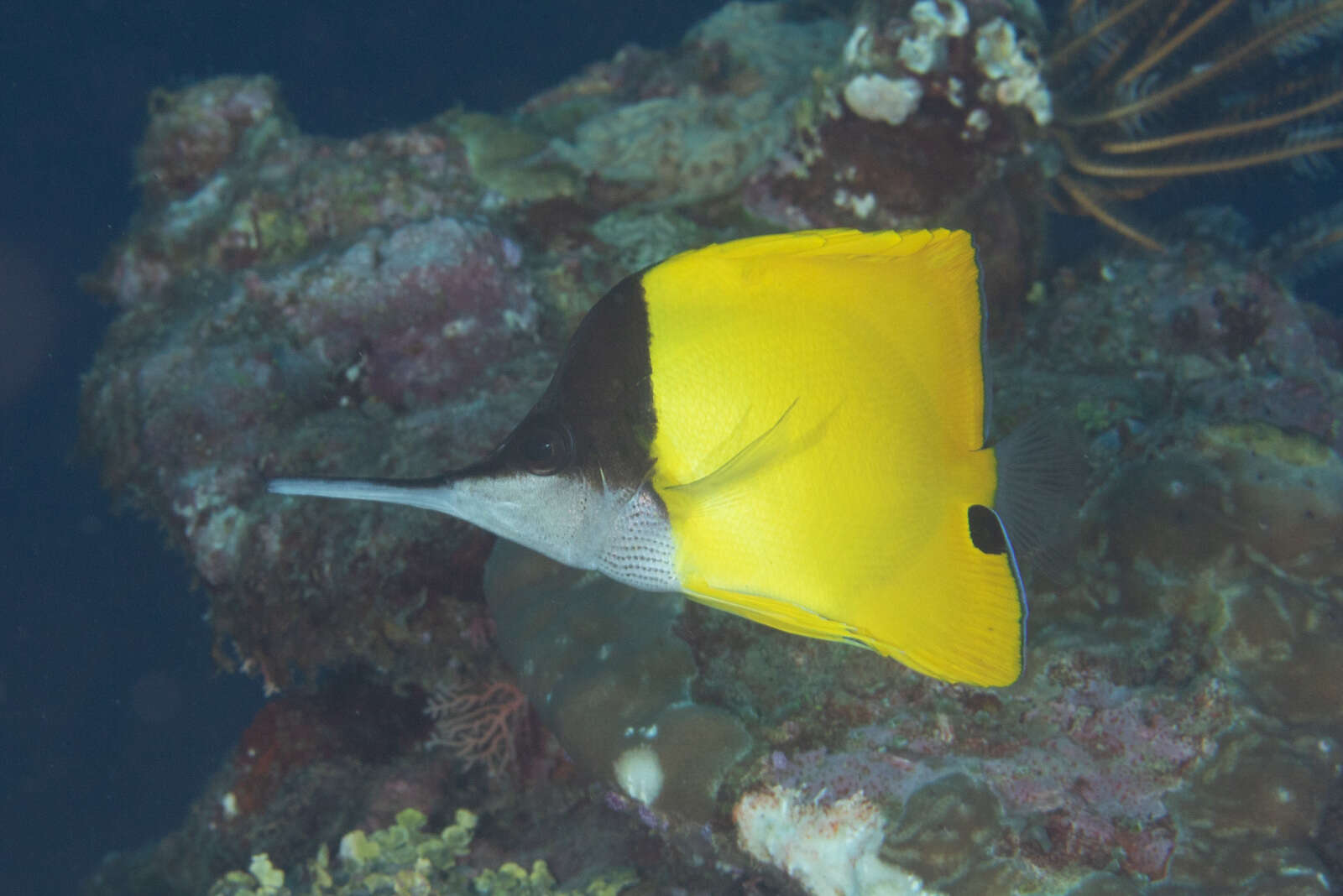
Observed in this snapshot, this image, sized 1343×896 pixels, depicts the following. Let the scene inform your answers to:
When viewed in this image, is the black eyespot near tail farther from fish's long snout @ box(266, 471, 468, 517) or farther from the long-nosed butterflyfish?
fish's long snout @ box(266, 471, 468, 517)

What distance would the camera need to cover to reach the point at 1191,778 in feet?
6.98

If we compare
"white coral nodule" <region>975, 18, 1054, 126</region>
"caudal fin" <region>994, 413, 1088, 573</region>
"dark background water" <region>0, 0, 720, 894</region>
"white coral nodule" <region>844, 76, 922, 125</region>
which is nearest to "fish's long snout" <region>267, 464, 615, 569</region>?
"caudal fin" <region>994, 413, 1088, 573</region>

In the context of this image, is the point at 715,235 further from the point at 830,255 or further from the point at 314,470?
the point at 830,255

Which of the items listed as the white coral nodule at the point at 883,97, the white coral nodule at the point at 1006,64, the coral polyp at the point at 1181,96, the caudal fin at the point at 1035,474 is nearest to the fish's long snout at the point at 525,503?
the caudal fin at the point at 1035,474

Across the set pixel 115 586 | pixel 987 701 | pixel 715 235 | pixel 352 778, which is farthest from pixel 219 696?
pixel 987 701

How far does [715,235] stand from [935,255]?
3892 millimetres

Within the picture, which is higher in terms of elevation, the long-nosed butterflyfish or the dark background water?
the long-nosed butterflyfish

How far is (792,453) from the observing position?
1253mm

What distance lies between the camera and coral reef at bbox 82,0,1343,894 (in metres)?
2.16

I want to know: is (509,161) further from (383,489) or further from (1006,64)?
(383,489)

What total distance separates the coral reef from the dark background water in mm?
13334

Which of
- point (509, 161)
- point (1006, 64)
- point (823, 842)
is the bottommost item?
point (823, 842)

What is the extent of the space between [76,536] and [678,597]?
2627 cm

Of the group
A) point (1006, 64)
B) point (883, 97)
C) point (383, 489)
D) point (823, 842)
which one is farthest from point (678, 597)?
point (1006, 64)
